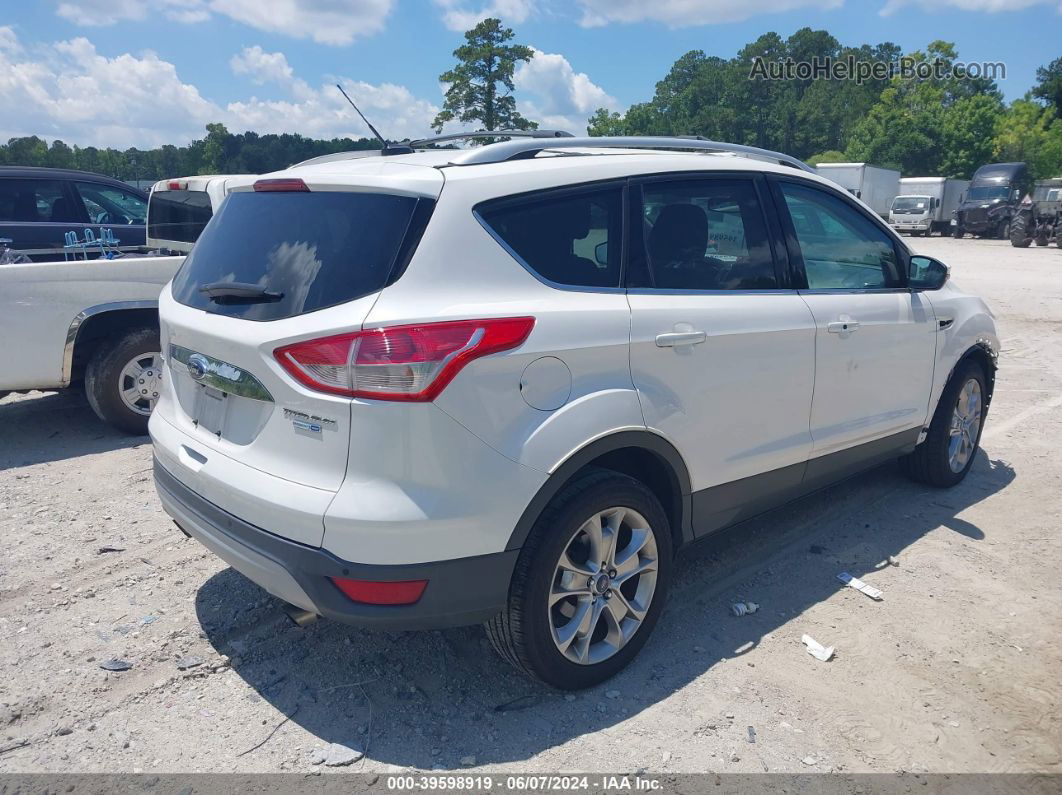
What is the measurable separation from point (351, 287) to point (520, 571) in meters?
1.10

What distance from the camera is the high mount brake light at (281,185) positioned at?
2.93 metres

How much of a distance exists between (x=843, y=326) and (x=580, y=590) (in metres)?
1.94

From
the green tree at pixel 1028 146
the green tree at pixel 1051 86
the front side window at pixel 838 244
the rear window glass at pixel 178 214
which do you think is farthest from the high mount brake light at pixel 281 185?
the green tree at pixel 1051 86

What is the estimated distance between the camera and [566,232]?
291 centimetres

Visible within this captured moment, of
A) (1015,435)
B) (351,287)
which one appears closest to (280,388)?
(351,287)

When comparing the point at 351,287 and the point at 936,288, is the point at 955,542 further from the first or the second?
the point at 351,287

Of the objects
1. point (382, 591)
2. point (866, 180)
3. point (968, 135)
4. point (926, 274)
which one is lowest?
point (382, 591)

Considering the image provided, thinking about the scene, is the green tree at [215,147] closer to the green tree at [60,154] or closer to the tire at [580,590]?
the green tree at [60,154]

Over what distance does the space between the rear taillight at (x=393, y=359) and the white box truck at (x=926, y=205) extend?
37052 mm

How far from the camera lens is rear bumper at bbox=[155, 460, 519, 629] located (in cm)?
248

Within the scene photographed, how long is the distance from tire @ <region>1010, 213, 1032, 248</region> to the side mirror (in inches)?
1110

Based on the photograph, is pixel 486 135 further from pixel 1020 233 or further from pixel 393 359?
pixel 1020 233

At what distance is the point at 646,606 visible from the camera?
124 inches

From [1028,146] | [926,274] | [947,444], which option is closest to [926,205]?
[1028,146]
